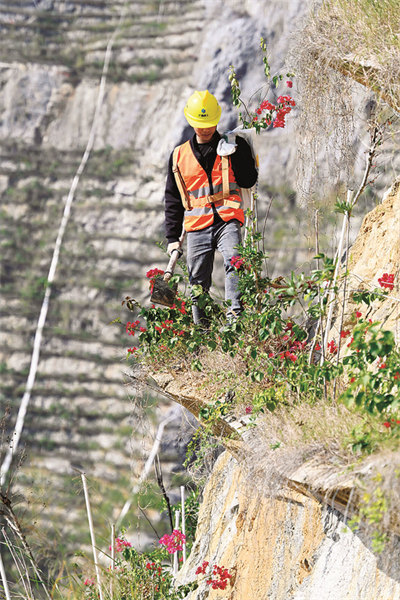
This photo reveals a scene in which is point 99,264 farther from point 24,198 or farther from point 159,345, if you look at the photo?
point 159,345

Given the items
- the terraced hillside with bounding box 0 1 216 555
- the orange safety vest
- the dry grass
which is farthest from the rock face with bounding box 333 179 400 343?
the terraced hillside with bounding box 0 1 216 555

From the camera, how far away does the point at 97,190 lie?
16547mm

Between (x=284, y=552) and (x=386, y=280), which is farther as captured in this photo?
(x=284, y=552)

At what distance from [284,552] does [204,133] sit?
219cm

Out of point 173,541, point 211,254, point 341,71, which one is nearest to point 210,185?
point 211,254

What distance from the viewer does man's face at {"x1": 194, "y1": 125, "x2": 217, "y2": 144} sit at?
4.23 m

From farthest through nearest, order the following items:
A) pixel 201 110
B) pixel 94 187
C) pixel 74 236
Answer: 1. pixel 94 187
2. pixel 74 236
3. pixel 201 110

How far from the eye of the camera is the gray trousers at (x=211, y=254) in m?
4.17

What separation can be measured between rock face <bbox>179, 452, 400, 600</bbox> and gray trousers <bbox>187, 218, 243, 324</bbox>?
0.94 m

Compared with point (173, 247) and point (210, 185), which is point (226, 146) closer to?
point (210, 185)

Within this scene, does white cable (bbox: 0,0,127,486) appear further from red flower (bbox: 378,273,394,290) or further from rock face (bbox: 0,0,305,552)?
red flower (bbox: 378,273,394,290)

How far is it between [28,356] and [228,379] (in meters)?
12.2

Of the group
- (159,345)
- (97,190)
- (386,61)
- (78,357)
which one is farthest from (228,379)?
(97,190)

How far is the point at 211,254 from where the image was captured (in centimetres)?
439
